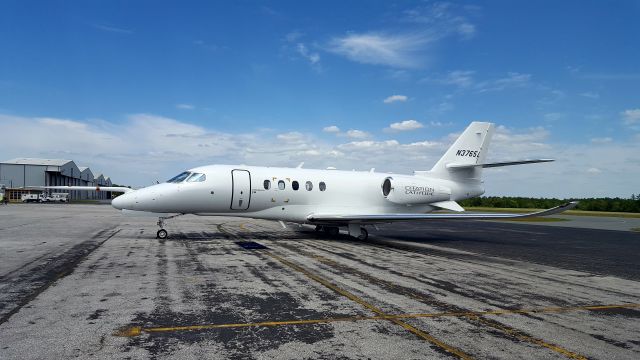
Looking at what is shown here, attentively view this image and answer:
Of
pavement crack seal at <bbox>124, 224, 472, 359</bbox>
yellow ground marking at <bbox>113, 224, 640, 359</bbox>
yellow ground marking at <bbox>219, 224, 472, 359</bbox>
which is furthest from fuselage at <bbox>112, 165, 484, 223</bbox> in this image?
yellow ground marking at <bbox>113, 224, 640, 359</bbox>

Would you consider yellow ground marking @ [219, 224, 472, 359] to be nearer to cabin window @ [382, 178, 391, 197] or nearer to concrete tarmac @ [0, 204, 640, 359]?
concrete tarmac @ [0, 204, 640, 359]

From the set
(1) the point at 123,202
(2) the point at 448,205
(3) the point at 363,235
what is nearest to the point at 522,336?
(3) the point at 363,235

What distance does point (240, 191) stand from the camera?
675 inches

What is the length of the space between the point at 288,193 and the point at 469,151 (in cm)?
932

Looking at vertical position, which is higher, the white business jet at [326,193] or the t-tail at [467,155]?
the t-tail at [467,155]

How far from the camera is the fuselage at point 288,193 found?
1633 centimetres

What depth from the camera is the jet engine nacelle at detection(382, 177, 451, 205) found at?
66.2ft

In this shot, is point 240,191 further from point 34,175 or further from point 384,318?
point 34,175

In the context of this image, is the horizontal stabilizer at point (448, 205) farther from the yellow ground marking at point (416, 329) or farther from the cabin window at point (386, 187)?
the yellow ground marking at point (416, 329)

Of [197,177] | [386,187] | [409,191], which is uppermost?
[197,177]

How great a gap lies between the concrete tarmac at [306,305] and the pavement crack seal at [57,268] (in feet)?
0.17

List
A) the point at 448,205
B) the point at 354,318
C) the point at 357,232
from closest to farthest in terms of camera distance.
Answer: the point at 354,318, the point at 357,232, the point at 448,205

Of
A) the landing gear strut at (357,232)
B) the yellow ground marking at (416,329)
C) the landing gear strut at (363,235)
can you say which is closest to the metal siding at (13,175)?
the landing gear strut at (357,232)

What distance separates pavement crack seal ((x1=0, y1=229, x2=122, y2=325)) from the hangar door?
483cm
